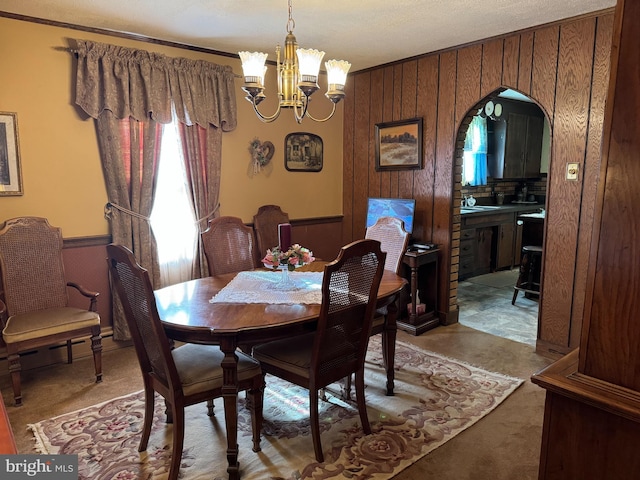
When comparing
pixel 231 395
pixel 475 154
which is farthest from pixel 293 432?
pixel 475 154

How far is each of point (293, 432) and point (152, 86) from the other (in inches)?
109

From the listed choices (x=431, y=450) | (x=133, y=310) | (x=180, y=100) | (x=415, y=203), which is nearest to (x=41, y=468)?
(x=133, y=310)

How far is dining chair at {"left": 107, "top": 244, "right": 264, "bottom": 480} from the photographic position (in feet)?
6.25

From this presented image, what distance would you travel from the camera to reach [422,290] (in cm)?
431

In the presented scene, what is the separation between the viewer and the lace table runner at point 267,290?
2359 millimetres

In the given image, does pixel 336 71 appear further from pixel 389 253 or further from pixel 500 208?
pixel 500 208

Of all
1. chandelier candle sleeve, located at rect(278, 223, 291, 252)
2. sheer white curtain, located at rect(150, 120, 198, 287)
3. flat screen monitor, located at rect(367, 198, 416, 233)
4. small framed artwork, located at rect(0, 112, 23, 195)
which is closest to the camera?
chandelier candle sleeve, located at rect(278, 223, 291, 252)

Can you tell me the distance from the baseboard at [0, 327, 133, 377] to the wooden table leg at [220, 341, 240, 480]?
1977 millimetres

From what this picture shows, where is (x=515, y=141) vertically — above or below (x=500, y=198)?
above

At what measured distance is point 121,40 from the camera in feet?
11.2

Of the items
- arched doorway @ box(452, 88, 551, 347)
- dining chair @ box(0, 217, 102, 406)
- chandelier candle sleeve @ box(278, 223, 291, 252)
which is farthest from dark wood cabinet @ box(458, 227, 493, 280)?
dining chair @ box(0, 217, 102, 406)

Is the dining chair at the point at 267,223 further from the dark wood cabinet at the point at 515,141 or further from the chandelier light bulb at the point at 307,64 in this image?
the dark wood cabinet at the point at 515,141

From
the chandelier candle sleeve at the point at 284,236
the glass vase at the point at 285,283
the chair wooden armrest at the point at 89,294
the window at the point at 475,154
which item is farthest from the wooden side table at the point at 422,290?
the window at the point at 475,154

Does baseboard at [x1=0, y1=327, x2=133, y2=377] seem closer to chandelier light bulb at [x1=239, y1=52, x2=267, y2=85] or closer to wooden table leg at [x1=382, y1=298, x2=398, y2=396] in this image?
wooden table leg at [x1=382, y1=298, x2=398, y2=396]
